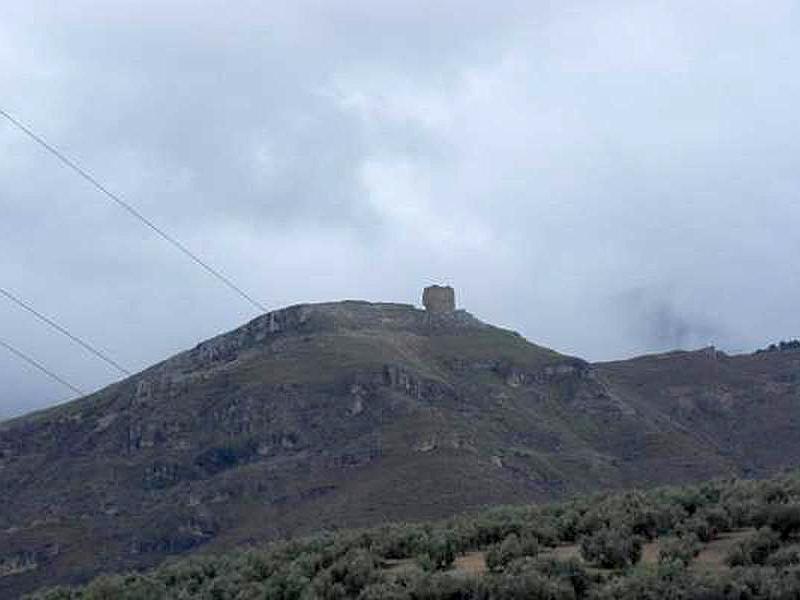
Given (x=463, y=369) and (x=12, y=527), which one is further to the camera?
(x=463, y=369)

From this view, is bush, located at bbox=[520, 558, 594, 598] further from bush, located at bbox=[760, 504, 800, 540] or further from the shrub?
bush, located at bbox=[760, 504, 800, 540]

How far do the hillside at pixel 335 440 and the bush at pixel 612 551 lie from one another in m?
83.7

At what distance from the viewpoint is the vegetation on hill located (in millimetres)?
25766

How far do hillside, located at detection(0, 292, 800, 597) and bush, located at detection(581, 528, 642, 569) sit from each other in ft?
275

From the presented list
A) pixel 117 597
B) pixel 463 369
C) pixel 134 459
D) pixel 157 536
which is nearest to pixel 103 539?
pixel 157 536

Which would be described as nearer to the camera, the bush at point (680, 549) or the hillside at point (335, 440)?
the bush at point (680, 549)

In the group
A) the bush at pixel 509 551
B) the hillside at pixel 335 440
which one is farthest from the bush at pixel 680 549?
the hillside at pixel 335 440

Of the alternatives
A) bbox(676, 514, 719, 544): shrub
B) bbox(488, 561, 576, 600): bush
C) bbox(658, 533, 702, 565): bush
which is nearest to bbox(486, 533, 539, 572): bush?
bbox(658, 533, 702, 565): bush

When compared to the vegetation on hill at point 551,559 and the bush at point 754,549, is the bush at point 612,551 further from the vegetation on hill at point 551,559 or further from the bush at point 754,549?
the bush at point 754,549

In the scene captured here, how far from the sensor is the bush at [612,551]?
28.7 metres

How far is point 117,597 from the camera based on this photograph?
35906mm

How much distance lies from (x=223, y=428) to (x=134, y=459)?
10.3 metres

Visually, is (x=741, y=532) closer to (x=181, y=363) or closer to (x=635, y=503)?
(x=635, y=503)

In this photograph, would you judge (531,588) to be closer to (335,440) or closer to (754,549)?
(754,549)
